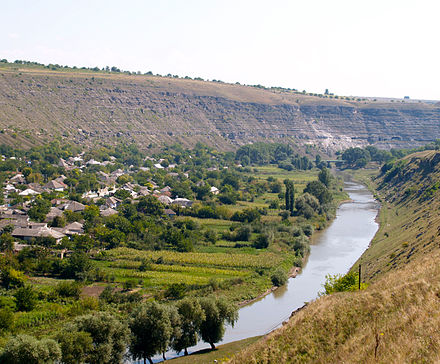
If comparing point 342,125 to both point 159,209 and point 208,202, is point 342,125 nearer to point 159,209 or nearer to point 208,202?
point 208,202

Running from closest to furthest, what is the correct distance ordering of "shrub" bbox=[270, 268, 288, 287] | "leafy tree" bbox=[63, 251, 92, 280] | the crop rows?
"leafy tree" bbox=[63, 251, 92, 280], "shrub" bbox=[270, 268, 288, 287], the crop rows

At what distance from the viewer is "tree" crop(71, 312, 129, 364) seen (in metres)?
19.4

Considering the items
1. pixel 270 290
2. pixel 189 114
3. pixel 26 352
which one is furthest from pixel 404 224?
pixel 189 114

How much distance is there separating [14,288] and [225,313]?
13236 millimetres

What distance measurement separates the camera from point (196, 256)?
37.3 m

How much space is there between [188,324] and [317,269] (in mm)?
16106

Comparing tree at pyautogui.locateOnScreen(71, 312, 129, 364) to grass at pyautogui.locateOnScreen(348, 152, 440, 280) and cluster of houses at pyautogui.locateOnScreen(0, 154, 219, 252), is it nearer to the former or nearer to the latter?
grass at pyautogui.locateOnScreen(348, 152, 440, 280)

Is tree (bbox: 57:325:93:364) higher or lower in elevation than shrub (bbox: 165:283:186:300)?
lower

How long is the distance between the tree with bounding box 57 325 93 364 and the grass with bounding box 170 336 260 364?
3822 millimetres

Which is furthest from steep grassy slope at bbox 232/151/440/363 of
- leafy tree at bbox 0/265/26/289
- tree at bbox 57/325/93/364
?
leafy tree at bbox 0/265/26/289

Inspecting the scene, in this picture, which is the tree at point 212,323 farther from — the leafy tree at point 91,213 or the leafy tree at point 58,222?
the leafy tree at point 91,213

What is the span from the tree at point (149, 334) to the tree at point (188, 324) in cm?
65

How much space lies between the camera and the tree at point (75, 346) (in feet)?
60.6

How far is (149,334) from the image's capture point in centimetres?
2059
